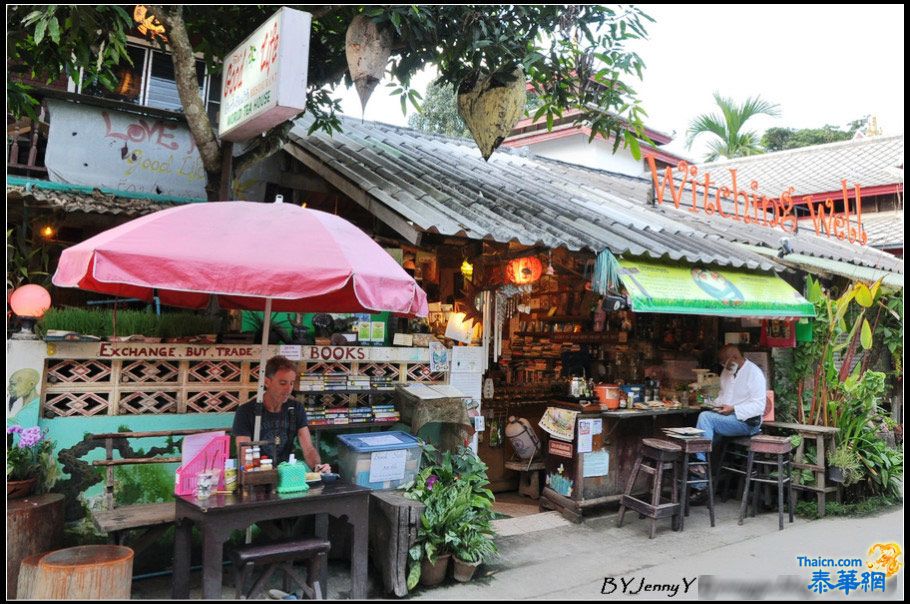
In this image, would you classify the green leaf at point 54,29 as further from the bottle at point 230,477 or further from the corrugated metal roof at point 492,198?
the bottle at point 230,477

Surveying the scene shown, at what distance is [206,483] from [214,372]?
166 cm

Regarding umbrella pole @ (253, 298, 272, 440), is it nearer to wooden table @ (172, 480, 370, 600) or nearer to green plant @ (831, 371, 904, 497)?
wooden table @ (172, 480, 370, 600)

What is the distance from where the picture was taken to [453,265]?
833 cm

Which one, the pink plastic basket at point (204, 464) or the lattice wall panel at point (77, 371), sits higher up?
the lattice wall panel at point (77, 371)

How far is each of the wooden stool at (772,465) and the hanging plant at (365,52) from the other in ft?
20.0

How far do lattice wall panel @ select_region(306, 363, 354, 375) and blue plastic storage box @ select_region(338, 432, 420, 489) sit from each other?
27.4 inches

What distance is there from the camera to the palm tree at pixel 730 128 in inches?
898

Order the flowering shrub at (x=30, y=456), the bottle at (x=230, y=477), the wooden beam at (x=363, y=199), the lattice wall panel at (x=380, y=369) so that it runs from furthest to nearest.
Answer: the lattice wall panel at (x=380, y=369), the wooden beam at (x=363, y=199), the flowering shrub at (x=30, y=456), the bottle at (x=230, y=477)

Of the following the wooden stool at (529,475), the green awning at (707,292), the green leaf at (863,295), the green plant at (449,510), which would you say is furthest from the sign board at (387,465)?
the green leaf at (863,295)

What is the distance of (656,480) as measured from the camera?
7164mm

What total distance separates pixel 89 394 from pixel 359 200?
3.20m

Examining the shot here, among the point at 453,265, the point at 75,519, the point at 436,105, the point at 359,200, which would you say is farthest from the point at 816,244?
the point at 436,105

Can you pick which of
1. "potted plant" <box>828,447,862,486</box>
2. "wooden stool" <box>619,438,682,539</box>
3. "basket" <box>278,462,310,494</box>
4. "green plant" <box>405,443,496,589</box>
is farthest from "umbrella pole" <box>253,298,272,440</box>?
"potted plant" <box>828,447,862,486</box>

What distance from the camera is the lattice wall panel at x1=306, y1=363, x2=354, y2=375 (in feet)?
20.5
